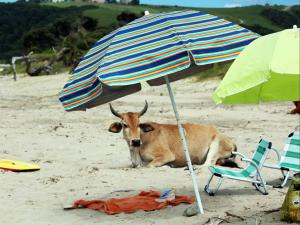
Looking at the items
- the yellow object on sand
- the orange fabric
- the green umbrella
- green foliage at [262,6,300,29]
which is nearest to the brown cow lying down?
the yellow object on sand

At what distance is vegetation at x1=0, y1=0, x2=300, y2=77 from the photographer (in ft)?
192

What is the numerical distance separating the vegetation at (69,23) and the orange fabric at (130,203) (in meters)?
39.6

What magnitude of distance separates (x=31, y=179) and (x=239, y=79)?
5.75 metres

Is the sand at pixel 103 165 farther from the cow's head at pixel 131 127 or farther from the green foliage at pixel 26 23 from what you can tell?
the green foliage at pixel 26 23

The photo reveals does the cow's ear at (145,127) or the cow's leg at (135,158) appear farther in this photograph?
the cow's leg at (135,158)

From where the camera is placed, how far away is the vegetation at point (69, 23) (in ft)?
192

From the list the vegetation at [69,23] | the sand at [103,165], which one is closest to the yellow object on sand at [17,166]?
the sand at [103,165]

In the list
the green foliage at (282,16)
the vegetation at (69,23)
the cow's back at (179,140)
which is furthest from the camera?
the green foliage at (282,16)

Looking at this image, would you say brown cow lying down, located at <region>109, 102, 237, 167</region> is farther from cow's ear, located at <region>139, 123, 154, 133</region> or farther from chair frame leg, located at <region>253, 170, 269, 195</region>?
chair frame leg, located at <region>253, 170, 269, 195</region>

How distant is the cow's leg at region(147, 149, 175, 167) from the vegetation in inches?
1442

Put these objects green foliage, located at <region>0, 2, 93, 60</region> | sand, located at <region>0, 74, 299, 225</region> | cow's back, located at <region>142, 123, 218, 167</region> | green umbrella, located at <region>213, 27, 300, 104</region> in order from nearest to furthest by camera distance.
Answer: green umbrella, located at <region>213, 27, 300, 104</region>
sand, located at <region>0, 74, 299, 225</region>
cow's back, located at <region>142, 123, 218, 167</region>
green foliage, located at <region>0, 2, 93, 60</region>

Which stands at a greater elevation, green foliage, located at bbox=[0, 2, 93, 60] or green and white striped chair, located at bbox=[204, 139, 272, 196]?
green and white striped chair, located at bbox=[204, 139, 272, 196]

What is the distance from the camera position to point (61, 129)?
63.3 ft

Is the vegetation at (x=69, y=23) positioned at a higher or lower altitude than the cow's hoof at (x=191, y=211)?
lower
